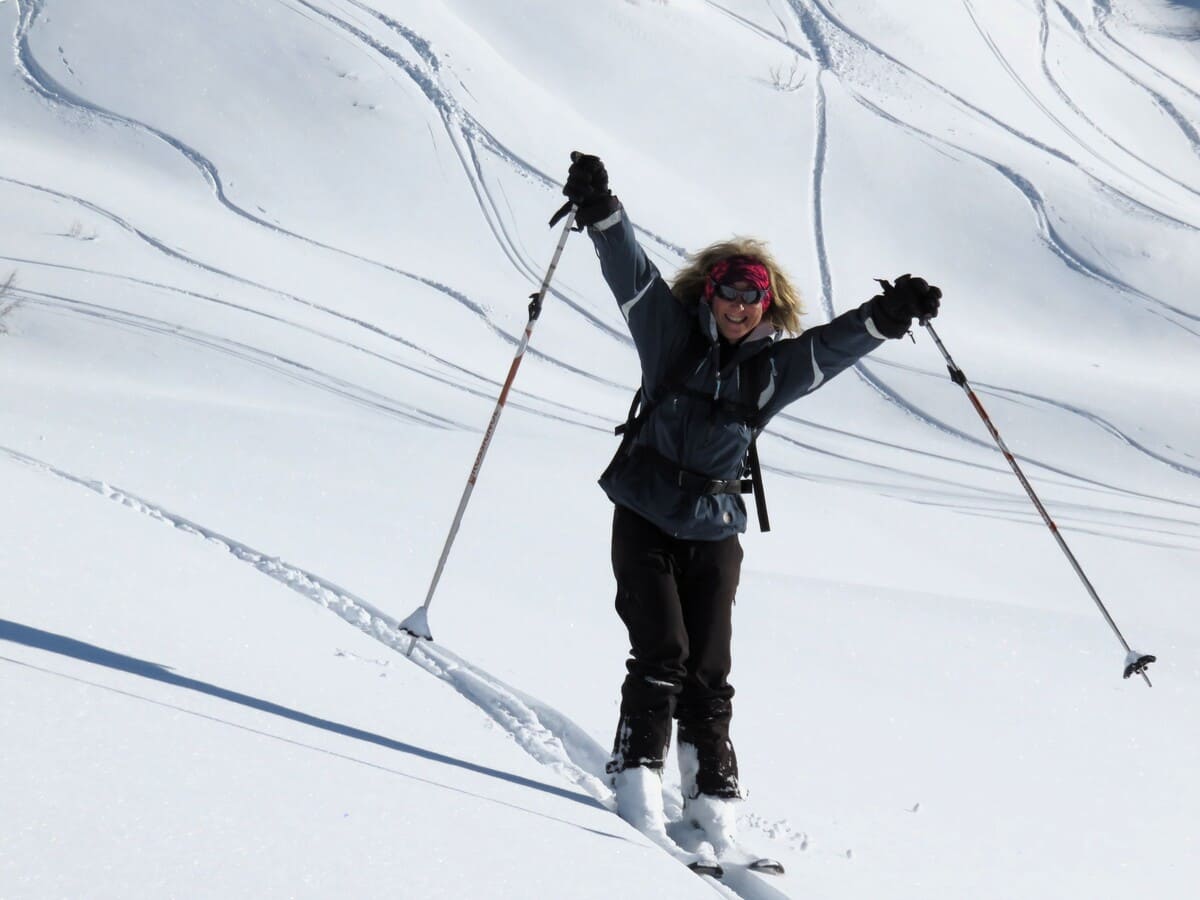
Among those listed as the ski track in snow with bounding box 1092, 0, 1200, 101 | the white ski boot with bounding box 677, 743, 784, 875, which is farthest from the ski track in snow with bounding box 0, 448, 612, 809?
the ski track in snow with bounding box 1092, 0, 1200, 101

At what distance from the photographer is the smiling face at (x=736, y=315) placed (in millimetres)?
3408

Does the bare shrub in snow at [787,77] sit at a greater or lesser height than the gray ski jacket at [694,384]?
greater

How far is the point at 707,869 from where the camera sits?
2.84m

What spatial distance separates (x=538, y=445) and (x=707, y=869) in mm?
6231

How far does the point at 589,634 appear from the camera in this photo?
15.8 ft

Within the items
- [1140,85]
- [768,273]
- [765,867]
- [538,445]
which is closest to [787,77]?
[1140,85]

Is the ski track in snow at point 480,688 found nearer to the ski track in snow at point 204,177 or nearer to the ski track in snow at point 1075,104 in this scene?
the ski track in snow at point 204,177

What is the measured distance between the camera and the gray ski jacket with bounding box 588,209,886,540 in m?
3.33

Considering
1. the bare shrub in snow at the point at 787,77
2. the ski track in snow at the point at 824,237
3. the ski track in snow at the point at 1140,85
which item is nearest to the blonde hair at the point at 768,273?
the ski track in snow at the point at 824,237

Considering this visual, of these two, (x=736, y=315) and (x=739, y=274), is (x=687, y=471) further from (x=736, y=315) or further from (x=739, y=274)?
(x=739, y=274)

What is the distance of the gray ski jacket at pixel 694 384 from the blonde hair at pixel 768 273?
134mm

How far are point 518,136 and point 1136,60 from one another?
11.9 metres

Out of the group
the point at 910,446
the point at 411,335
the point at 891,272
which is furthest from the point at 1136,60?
the point at 411,335

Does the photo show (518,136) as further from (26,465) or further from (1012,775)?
(1012,775)
